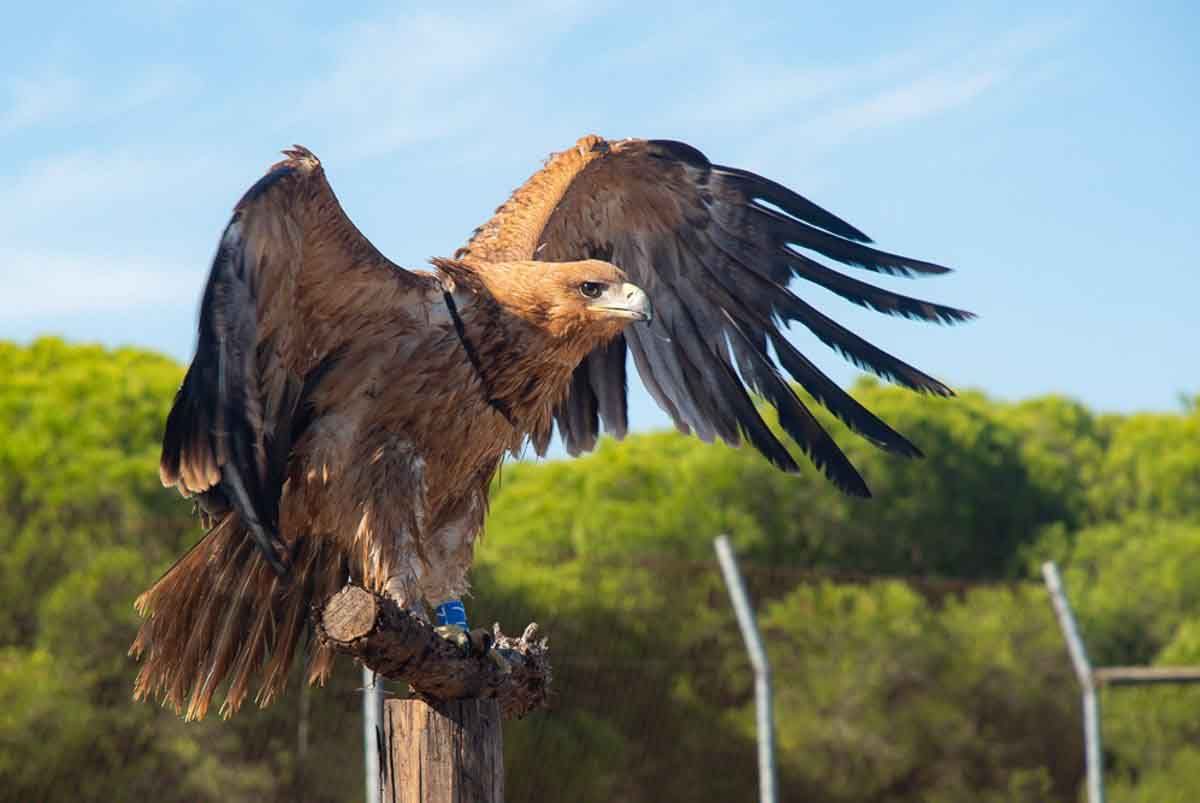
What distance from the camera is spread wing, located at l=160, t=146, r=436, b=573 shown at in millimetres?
3336

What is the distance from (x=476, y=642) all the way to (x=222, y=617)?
926 millimetres

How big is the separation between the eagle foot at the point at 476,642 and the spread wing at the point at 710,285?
138 cm

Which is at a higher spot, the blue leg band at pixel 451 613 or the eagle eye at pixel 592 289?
the eagle eye at pixel 592 289

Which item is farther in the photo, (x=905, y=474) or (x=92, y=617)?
(x=905, y=474)

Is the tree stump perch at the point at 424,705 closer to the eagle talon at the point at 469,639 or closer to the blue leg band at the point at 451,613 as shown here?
the eagle talon at the point at 469,639

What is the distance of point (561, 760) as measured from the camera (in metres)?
5.71

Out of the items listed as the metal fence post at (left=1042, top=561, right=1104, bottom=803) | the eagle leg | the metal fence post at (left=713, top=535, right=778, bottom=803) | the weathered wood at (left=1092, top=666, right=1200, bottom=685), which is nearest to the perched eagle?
the eagle leg

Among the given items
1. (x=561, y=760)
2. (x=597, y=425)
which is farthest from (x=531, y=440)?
(x=561, y=760)

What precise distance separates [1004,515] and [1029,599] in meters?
7.41

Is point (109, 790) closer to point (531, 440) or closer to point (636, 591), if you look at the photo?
point (531, 440)

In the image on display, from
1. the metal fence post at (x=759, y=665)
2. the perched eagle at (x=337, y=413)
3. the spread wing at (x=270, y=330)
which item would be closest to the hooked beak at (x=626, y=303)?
the perched eagle at (x=337, y=413)

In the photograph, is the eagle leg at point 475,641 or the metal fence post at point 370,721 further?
the metal fence post at point 370,721

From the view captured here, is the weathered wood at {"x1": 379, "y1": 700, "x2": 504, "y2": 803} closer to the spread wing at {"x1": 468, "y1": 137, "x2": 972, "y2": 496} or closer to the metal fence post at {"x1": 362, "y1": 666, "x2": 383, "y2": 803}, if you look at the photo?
the metal fence post at {"x1": 362, "y1": 666, "x2": 383, "y2": 803}

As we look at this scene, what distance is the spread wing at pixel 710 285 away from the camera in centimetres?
460
